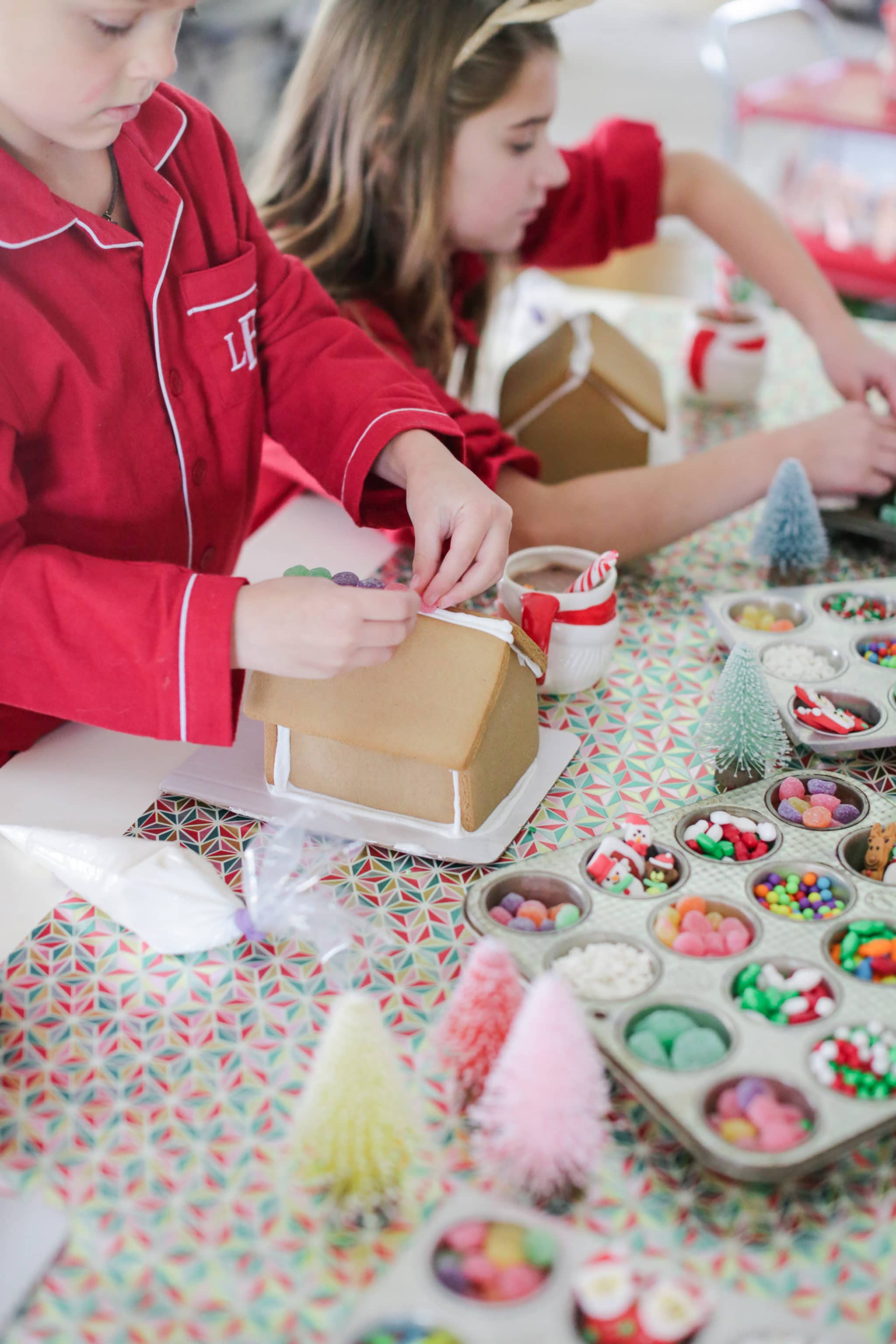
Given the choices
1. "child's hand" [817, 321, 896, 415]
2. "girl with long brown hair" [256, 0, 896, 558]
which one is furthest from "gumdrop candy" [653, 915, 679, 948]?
"child's hand" [817, 321, 896, 415]

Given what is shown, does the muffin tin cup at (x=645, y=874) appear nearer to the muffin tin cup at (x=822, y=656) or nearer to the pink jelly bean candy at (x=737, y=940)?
the pink jelly bean candy at (x=737, y=940)

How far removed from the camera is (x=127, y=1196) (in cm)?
54

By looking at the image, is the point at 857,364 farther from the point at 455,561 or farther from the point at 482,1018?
the point at 482,1018

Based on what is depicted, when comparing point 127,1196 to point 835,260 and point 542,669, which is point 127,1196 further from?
point 835,260

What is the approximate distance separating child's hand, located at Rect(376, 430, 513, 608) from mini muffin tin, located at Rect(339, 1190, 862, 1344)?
1.45 ft

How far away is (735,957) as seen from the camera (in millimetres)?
631

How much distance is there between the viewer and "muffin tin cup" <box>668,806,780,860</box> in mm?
712

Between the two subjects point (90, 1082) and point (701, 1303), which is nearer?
point (701, 1303)

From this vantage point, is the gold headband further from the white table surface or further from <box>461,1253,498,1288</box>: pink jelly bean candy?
<box>461,1253,498,1288</box>: pink jelly bean candy

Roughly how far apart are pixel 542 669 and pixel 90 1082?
1.28 feet

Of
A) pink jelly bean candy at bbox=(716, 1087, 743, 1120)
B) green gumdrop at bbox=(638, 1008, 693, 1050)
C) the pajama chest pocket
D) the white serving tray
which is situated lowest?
the white serving tray

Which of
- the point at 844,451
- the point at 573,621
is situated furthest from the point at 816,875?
the point at 844,451

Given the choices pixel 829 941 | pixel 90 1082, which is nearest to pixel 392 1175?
pixel 90 1082

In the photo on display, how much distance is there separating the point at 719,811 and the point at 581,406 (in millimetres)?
591
